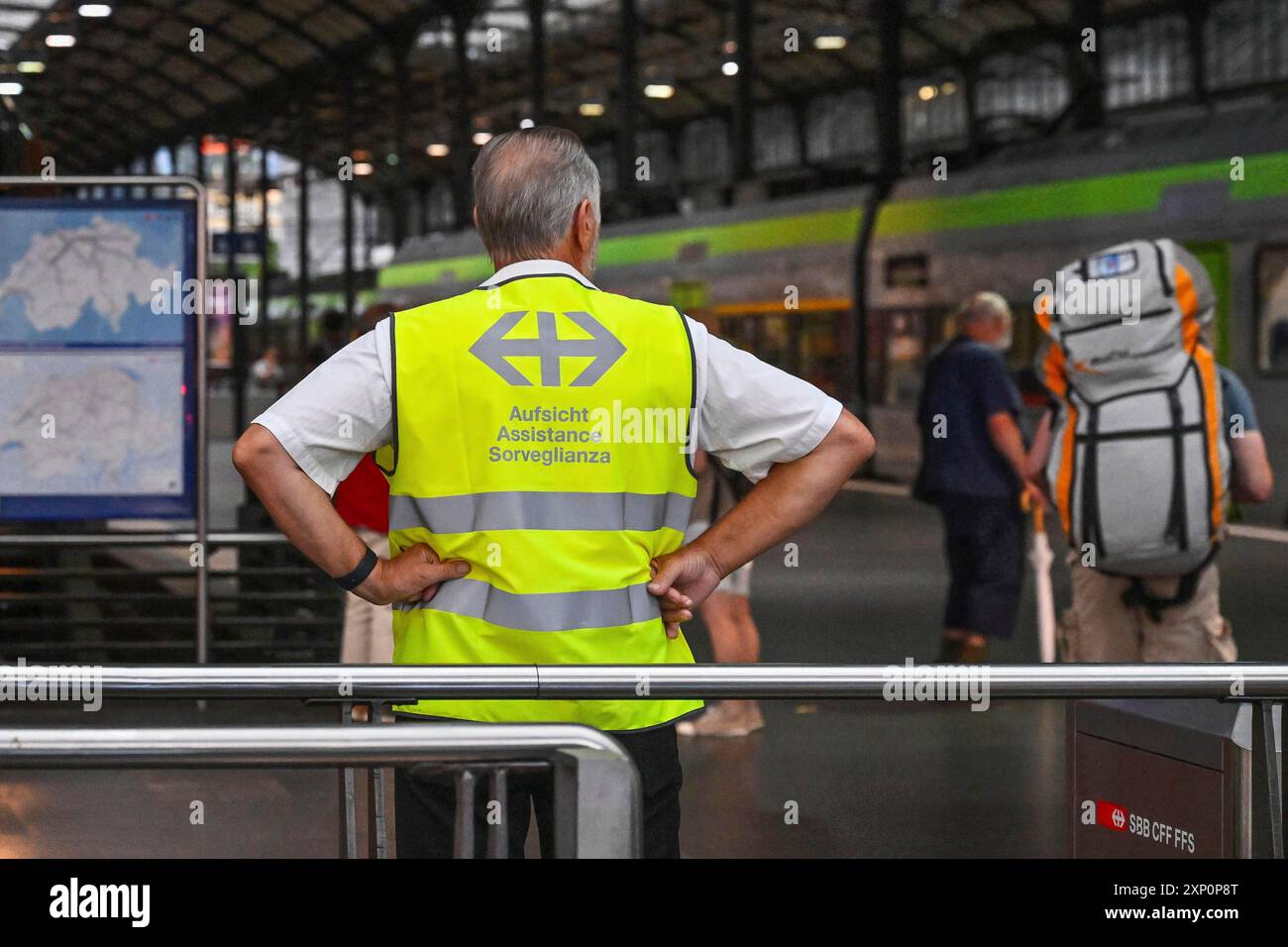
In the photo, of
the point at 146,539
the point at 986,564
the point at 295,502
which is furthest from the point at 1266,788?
the point at 146,539

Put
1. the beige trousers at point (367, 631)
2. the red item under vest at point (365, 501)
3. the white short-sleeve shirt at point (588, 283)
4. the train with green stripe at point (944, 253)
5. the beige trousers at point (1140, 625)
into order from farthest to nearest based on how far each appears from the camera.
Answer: the train with green stripe at point (944, 253)
the beige trousers at point (367, 631)
the red item under vest at point (365, 501)
the beige trousers at point (1140, 625)
the white short-sleeve shirt at point (588, 283)

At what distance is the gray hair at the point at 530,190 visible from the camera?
2.70 metres

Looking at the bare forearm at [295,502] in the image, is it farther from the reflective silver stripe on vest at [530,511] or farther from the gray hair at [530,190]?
the gray hair at [530,190]

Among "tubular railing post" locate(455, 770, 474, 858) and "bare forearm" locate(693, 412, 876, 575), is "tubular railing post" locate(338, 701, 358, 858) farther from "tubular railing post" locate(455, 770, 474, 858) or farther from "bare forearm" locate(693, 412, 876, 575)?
"bare forearm" locate(693, 412, 876, 575)

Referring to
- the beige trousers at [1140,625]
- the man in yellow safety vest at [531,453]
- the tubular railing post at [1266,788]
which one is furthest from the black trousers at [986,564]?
the man in yellow safety vest at [531,453]

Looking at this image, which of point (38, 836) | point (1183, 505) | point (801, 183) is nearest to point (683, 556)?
point (1183, 505)

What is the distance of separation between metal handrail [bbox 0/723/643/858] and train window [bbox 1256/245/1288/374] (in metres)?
11.1

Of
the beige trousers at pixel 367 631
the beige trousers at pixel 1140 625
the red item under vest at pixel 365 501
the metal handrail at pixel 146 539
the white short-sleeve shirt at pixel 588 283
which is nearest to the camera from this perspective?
the white short-sleeve shirt at pixel 588 283

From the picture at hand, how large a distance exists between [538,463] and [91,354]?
531 centimetres

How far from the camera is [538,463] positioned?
2588 millimetres

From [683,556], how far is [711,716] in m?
4.66

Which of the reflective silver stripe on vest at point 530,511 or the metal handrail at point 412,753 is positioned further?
the reflective silver stripe on vest at point 530,511

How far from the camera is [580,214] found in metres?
2.73

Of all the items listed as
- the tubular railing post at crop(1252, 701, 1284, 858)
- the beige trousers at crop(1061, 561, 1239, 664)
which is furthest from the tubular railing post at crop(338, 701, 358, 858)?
the beige trousers at crop(1061, 561, 1239, 664)
